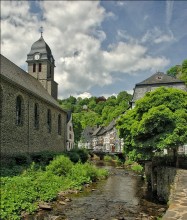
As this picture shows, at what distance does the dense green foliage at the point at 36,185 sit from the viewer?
12656 millimetres

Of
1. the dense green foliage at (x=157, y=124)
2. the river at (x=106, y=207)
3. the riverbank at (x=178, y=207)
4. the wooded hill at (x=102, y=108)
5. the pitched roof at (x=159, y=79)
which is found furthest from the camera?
the wooded hill at (x=102, y=108)

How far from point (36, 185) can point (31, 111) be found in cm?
1233

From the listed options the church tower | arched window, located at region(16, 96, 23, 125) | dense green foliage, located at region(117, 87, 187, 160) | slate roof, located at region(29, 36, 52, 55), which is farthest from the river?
slate roof, located at region(29, 36, 52, 55)

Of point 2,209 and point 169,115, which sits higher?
point 169,115

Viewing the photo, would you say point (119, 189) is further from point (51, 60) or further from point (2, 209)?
point (51, 60)

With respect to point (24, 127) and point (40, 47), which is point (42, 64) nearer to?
point (40, 47)

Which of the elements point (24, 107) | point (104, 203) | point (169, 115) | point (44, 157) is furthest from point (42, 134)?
point (169, 115)

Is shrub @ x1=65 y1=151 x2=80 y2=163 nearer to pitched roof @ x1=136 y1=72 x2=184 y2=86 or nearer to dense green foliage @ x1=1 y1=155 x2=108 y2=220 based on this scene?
dense green foliage @ x1=1 y1=155 x2=108 y2=220

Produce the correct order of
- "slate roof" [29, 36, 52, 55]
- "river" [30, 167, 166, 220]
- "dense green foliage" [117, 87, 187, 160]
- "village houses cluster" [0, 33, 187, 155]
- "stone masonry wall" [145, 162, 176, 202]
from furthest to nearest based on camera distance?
1. "slate roof" [29, 36, 52, 55]
2. "village houses cluster" [0, 33, 187, 155]
3. "dense green foliage" [117, 87, 187, 160]
4. "stone masonry wall" [145, 162, 176, 202]
5. "river" [30, 167, 166, 220]

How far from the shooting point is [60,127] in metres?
38.6

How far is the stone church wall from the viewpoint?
870 inches

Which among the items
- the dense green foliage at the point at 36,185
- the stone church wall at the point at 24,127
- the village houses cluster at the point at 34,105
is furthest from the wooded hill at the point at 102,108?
the dense green foliage at the point at 36,185

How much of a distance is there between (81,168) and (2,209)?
38.1 feet

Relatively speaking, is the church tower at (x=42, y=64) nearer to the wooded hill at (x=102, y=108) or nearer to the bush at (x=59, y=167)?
the wooded hill at (x=102, y=108)
